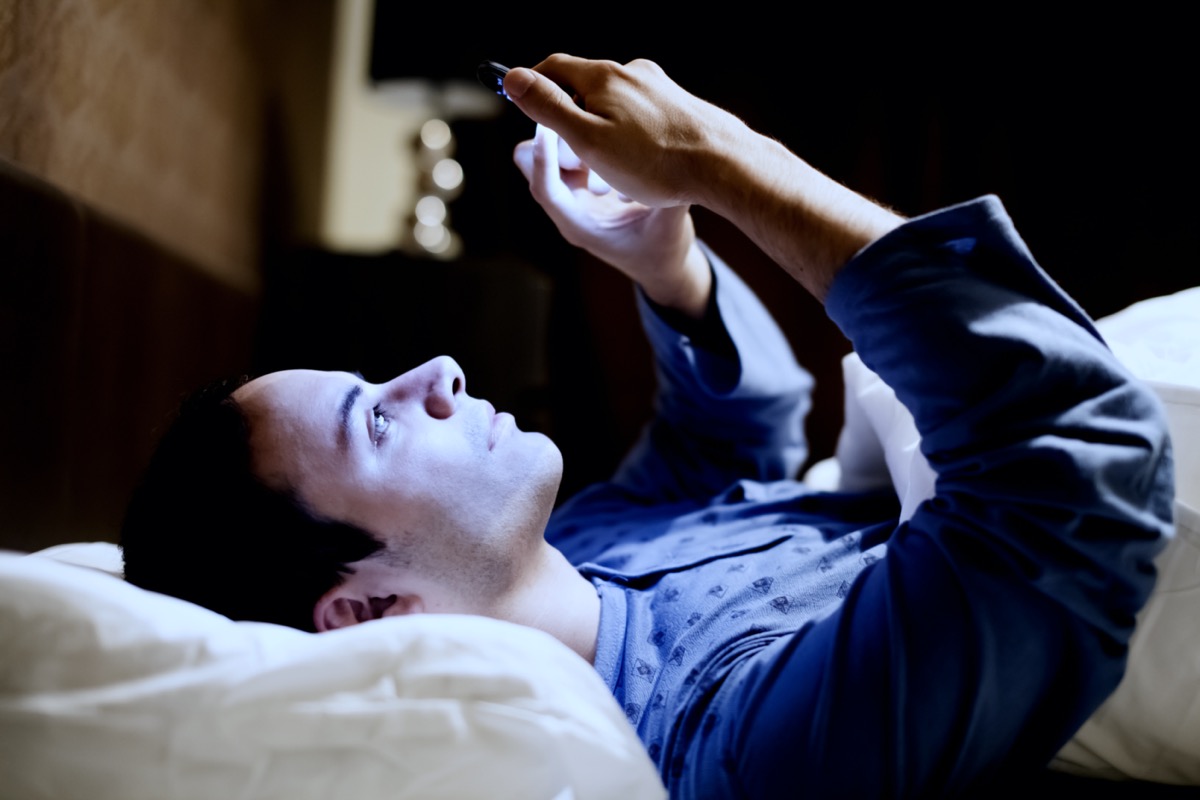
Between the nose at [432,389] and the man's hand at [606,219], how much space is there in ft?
0.91

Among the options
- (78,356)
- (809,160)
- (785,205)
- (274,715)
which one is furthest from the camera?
(809,160)

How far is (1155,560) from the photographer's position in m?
0.65

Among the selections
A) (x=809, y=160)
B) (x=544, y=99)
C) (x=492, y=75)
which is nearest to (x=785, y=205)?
(x=544, y=99)

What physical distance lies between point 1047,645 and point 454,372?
61 cm

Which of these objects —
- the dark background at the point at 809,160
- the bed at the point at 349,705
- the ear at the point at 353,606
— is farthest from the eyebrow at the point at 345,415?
the dark background at the point at 809,160

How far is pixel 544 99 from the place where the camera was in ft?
2.47

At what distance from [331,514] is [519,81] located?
43 cm

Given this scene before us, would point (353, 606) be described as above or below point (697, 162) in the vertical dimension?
below

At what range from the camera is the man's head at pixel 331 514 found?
0.84 metres

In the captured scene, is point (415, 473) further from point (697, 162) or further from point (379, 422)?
point (697, 162)

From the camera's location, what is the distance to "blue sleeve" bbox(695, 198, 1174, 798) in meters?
0.57

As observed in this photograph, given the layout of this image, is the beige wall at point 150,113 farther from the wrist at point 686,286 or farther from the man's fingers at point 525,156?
the wrist at point 686,286

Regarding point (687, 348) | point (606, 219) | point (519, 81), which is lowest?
point (687, 348)

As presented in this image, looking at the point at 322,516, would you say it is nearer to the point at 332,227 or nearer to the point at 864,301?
the point at 864,301
